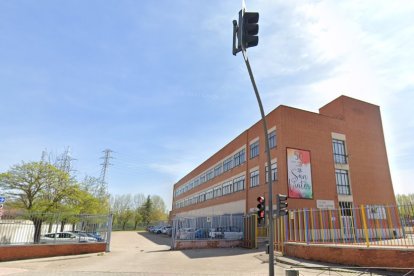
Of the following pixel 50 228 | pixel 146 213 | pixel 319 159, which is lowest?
pixel 50 228

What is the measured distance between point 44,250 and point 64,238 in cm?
155

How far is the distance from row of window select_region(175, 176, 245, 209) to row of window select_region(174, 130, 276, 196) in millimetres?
2166

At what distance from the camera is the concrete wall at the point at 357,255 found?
11.6 m

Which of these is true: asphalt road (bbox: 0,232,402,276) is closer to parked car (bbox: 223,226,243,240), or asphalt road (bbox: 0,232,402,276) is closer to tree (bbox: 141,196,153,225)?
parked car (bbox: 223,226,243,240)

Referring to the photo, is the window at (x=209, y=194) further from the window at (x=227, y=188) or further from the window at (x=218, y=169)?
the window at (x=227, y=188)

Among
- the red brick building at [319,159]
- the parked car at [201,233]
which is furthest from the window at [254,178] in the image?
the parked car at [201,233]

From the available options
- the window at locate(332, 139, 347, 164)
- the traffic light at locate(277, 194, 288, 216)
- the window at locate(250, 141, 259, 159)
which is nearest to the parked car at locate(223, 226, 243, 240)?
the window at locate(250, 141, 259, 159)

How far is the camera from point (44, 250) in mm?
17891

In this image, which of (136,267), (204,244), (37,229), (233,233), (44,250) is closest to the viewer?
(136,267)

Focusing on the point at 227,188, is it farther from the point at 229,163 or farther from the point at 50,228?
the point at 50,228

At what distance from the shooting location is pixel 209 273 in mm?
12859

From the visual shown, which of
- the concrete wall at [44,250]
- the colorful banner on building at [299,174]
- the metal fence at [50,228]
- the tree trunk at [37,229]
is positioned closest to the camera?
the concrete wall at [44,250]

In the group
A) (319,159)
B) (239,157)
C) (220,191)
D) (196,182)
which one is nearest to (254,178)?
(239,157)

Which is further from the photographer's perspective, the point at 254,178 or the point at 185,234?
the point at 254,178
